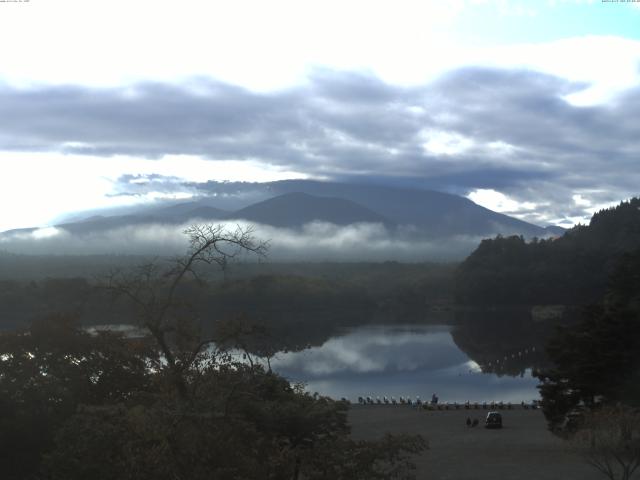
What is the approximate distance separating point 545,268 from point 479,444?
240 ft

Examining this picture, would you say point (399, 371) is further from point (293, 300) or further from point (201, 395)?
point (293, 300)

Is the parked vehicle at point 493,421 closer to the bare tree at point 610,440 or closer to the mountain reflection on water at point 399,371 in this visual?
the mountain reflection on water at point 399,371

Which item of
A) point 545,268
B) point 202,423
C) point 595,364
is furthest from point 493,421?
point 545,268

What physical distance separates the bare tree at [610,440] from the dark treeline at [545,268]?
67.9 metres

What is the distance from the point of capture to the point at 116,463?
7.42 m

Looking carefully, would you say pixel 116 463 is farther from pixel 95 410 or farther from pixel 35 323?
pixel 35 323

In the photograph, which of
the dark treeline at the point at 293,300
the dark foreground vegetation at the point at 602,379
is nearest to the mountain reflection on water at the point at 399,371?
the dark treeline at the point at 293,300

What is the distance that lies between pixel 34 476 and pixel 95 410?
3.11m

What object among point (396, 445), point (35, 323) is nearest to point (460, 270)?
point (35, 323)

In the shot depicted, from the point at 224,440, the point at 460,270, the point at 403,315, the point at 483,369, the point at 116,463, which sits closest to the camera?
the point at 224,440

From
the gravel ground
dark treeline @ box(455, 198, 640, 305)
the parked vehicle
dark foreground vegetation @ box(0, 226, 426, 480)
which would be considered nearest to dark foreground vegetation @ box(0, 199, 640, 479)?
dark foreground vegetation @ box(0, 226, 426, 480)

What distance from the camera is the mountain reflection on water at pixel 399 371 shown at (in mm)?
34875

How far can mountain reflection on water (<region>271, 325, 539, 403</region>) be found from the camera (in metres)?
34.9

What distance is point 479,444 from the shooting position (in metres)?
19.4
